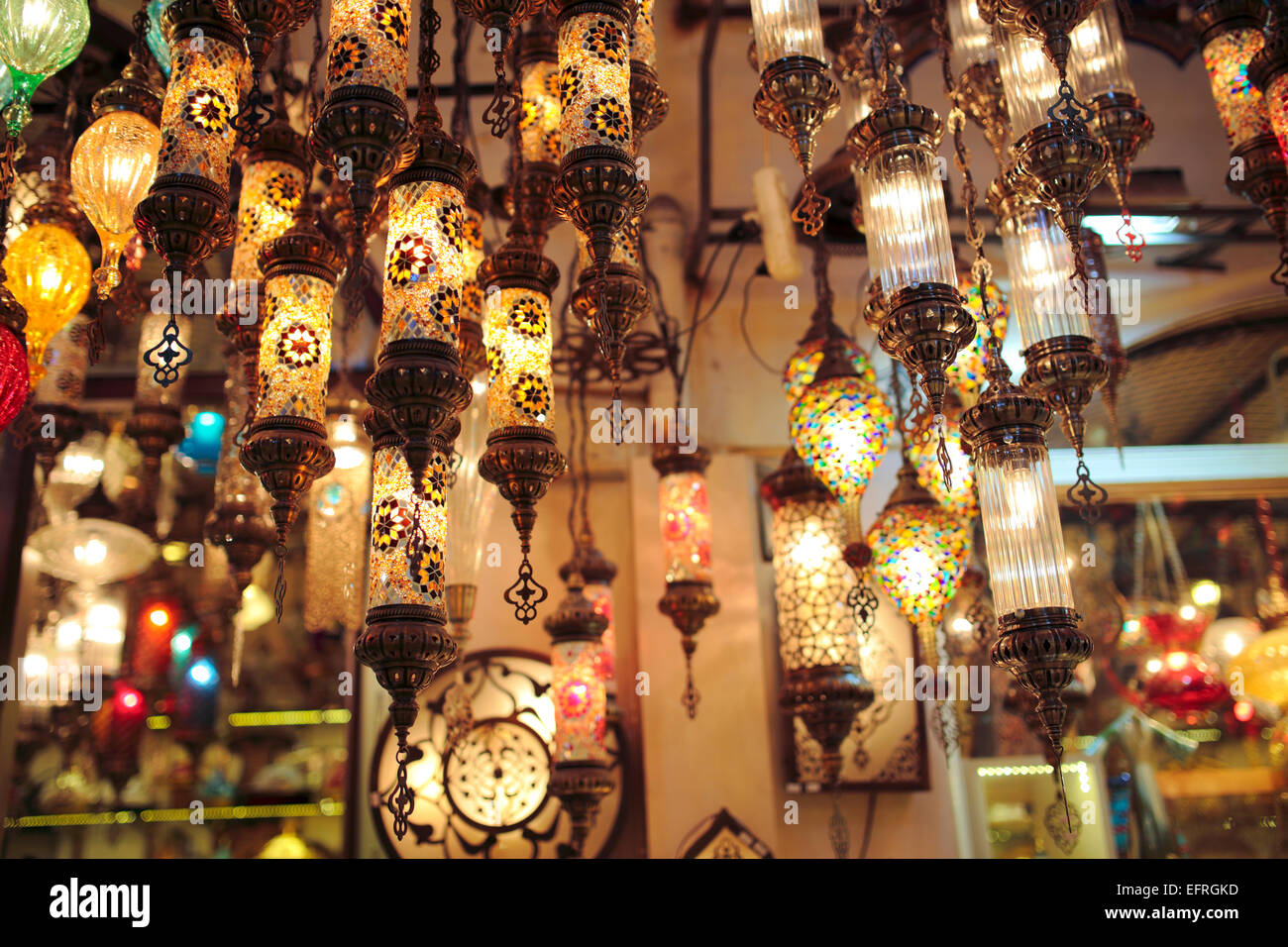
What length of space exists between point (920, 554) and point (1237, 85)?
1.44 metres

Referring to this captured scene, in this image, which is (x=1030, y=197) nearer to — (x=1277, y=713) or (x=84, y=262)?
(x=84, y=262)

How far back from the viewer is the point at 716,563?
15.7ft

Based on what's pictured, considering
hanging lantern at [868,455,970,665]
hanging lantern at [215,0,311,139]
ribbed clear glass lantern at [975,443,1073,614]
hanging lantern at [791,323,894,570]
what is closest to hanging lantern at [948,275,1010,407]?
A: hanging lantern at [791,323,894,570]

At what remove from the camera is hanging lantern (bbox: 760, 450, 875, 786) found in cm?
342

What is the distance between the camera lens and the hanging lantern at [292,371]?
7.45 ft

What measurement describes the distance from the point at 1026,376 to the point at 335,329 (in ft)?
11.8

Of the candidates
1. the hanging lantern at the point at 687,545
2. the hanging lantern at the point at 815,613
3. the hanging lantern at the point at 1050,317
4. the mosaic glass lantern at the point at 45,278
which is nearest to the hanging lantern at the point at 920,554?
the hanging lantern at the point at 815,613

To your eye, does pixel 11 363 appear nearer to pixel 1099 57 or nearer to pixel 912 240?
pixel 912 240

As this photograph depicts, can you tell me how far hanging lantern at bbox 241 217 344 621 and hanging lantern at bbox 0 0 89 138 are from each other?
0.60m

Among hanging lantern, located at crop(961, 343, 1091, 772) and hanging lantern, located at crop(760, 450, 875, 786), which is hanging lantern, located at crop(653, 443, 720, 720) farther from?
hanging lantern, located at crop(961, 343, 1091, 772)

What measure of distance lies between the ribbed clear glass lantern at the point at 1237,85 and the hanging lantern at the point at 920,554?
1.22 metres

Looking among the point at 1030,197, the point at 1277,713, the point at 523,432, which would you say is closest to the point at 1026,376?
the point at 1030,197

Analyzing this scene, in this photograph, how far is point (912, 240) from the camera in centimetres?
227

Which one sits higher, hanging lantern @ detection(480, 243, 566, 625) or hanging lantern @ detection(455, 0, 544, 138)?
hanging lantern @ detection(455, 0, 544, 138)
